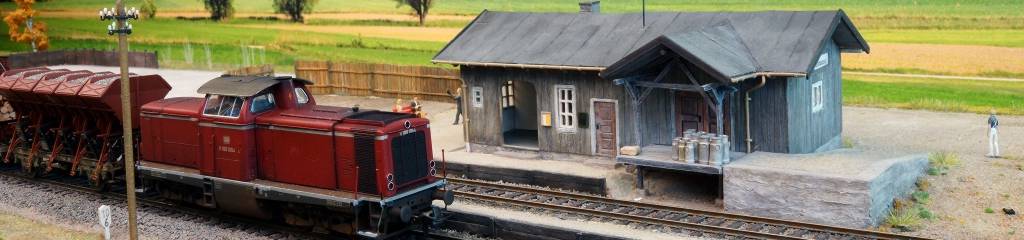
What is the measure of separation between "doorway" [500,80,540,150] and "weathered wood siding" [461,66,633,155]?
17 cm

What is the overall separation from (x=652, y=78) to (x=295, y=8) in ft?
113

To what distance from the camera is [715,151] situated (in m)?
21.3

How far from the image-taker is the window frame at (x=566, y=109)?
25203mm

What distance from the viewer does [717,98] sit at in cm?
2147

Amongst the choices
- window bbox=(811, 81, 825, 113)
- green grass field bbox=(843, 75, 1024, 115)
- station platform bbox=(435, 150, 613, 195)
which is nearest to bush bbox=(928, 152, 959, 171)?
window bbox=(811, 81, 825, 113)

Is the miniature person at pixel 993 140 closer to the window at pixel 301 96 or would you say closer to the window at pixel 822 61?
the window at pixel 822 61

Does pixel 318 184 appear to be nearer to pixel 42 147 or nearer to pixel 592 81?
pixel 592 81

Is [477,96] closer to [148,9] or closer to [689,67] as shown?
[689,67]

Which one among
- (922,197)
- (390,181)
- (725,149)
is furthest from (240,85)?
(922,197)

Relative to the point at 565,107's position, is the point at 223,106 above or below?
above

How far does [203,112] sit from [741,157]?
436 inches

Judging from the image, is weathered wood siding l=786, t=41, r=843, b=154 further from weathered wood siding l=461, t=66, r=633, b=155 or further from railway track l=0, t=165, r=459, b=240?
railway track l=0, t=165, r=459, b=240

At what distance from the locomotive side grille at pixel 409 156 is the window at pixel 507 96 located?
9001 mm

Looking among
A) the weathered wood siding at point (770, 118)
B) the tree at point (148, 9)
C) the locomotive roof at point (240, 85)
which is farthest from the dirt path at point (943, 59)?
the tree at point (148, 9)
